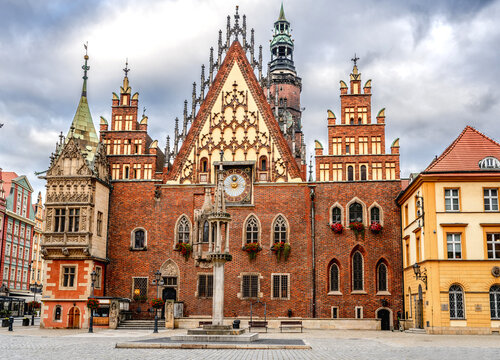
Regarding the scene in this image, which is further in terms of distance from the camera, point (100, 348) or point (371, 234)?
point (371, 234)

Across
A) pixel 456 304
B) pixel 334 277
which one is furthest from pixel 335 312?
pixel 456 304

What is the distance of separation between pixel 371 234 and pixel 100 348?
24414 millimetres

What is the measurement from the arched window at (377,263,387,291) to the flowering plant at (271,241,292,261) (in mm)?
6527

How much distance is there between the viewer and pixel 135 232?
44031 millimetres

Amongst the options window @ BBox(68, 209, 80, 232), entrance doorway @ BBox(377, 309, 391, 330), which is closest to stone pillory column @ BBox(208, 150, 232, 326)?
window @ BBox(68, 209, 80, 232)

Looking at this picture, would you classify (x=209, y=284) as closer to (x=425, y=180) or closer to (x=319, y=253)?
(x=319, y=253)

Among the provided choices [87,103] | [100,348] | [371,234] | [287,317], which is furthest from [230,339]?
[87,103]

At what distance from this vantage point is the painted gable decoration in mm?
43969

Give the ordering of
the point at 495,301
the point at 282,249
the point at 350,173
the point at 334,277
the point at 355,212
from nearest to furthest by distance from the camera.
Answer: the point at 495,301 → the point at 334,277 → the point at 282,249 → the point at 355,212 → the point at 350,173

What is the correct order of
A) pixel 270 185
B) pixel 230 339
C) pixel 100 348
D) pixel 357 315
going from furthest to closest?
pixel 270 185
pixel 357 315
pixel 230 339
pixel 100 348

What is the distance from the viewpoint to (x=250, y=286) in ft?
138

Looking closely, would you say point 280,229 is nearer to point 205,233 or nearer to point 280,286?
point 280,286

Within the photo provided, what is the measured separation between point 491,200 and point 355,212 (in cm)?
987

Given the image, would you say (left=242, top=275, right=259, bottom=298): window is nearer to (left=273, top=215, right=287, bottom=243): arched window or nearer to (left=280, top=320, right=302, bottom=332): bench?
(left=273, top=215, right=287, bottom=243): arched window
